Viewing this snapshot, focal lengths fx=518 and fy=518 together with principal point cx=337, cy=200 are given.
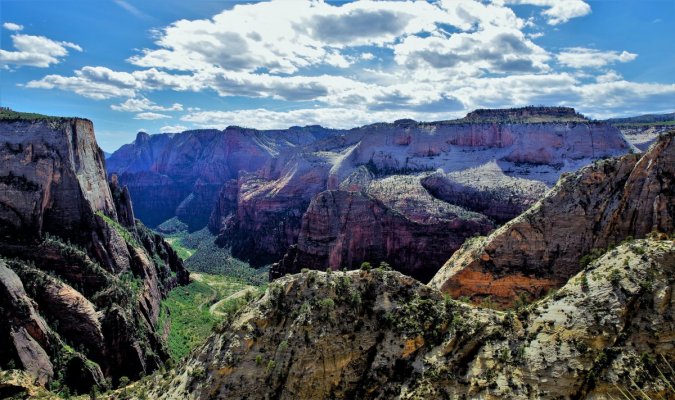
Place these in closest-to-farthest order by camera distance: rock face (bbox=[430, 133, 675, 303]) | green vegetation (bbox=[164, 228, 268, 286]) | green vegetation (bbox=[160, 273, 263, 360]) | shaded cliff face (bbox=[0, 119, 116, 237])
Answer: rock face (bbox=[430, 133, 675, 303]), shaded cliff face (bbox=[0, 119, 116, 237]), green vegetation (bbox=[160, 273, 263, 360]), green vegetation (bbox=[164, 228, 268, 286])

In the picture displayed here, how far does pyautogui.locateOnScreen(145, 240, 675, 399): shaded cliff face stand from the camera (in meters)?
34.7

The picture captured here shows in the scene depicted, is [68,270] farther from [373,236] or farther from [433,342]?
[373,236]

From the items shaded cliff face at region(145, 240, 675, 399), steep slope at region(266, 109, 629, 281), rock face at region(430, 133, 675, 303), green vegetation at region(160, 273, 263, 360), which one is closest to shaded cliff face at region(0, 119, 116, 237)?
green vegetation at region(160, 273, 263, 360)

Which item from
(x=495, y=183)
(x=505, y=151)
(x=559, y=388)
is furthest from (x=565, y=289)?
(x=505, y=151)

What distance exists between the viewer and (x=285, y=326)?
4138cm

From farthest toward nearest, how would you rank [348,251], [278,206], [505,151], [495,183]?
[278,206]
[505,151]
[495,183]
[348,251]

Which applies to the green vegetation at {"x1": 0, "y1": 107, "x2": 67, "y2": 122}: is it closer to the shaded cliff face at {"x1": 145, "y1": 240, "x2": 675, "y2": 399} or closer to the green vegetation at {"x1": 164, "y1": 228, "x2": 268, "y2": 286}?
the shaded cliff face at {"x1": 145, "y1": 240, "x2": 675, "y2": 399}

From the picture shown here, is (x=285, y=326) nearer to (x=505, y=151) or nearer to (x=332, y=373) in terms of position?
(x=332, y=373)

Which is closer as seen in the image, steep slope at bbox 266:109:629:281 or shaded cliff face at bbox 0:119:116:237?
shaded cliff face at bbox 0:119:116:237

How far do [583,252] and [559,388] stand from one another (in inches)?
1182

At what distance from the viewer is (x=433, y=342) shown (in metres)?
39.5

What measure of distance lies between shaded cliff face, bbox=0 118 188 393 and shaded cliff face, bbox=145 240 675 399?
28.2 m

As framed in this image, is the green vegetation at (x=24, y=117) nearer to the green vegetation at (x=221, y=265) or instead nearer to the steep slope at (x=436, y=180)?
the steep slope at (x=436, y=180)

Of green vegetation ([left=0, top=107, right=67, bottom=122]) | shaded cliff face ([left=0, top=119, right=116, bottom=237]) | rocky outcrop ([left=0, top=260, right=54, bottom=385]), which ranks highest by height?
green vegetation ([left=0, top=107, right=67, bottom=122])
